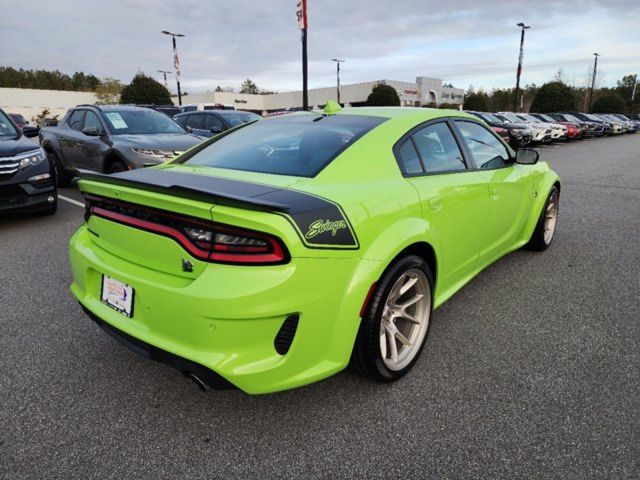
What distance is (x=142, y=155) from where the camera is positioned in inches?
262

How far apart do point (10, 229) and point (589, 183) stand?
10376mm

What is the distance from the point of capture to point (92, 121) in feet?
25.4

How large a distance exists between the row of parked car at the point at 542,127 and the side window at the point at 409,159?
45.0 ft

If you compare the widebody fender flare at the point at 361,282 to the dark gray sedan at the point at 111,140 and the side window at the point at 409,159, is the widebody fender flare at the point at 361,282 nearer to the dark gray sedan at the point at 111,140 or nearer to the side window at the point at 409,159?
the side window at the point at 409,159

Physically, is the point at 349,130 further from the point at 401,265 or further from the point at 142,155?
the point at 142,155

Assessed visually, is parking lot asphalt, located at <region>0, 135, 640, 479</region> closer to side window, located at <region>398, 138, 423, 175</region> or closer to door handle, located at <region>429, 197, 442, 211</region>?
door handle, located at <region>429, 197, 442, 211</region>

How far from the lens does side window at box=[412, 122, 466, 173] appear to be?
9.46 ft

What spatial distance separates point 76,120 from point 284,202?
7774 mm

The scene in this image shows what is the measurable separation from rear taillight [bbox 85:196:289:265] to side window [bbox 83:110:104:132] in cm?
625

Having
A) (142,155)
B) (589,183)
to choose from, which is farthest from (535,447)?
(589,183)

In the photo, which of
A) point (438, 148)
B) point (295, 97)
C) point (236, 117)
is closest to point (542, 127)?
point (236, 117)

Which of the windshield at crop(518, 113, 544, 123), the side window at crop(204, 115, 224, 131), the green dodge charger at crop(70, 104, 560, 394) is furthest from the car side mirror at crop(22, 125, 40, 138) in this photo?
the windshield at crop(518, 113, 544, 123)

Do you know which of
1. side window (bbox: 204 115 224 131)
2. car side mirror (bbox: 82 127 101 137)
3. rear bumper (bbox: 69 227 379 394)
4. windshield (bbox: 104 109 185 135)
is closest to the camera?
rear bumper (bbox: 69 227 379 394)

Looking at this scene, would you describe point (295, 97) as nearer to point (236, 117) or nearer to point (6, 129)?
point (236, 117)
